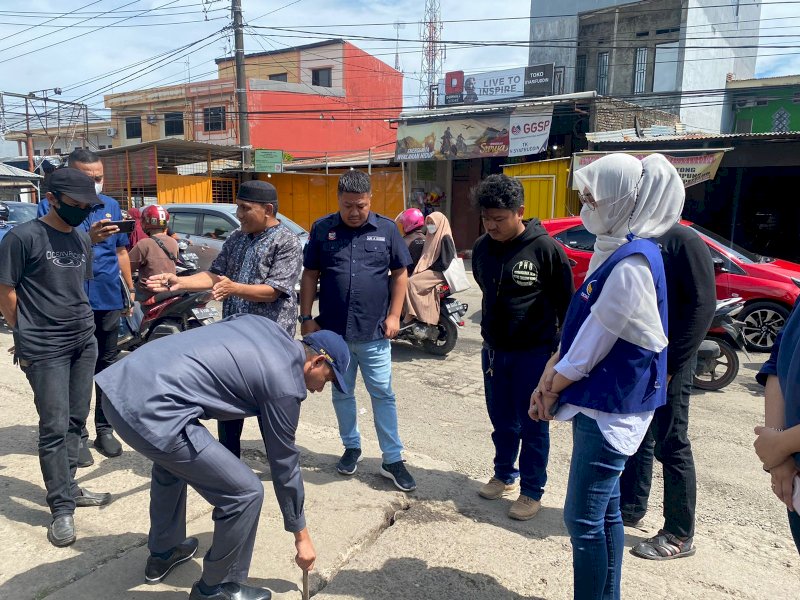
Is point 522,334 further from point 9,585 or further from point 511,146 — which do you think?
point 511,146

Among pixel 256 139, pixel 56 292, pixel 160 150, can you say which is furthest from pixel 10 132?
pixel 56 292

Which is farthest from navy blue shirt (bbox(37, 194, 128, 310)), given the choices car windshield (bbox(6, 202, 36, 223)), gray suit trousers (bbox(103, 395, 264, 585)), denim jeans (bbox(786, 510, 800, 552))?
car windshield (bbox(6, 202, 36, 223))

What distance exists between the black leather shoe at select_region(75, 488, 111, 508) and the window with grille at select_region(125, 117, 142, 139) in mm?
32914

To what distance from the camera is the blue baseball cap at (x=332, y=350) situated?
2400 mm

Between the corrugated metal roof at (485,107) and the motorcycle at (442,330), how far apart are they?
8.20 meters

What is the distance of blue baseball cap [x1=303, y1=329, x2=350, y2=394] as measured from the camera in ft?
7.88

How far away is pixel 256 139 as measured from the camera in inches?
1073

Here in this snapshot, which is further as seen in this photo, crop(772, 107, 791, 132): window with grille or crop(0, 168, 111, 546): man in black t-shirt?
crop(772, 107, 791, 132): window with grille

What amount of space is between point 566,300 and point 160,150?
54.2ft

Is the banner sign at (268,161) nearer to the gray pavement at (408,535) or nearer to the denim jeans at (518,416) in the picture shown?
Result: the gray pavement at (408,535)

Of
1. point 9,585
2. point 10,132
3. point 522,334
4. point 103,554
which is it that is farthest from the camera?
point 10,132

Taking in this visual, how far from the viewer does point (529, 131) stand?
1372cm

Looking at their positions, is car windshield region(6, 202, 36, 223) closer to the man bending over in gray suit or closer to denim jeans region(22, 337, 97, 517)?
denim jeans region(22, 337, 97, 517)

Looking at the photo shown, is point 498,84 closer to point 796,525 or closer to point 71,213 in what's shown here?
point 71,213
